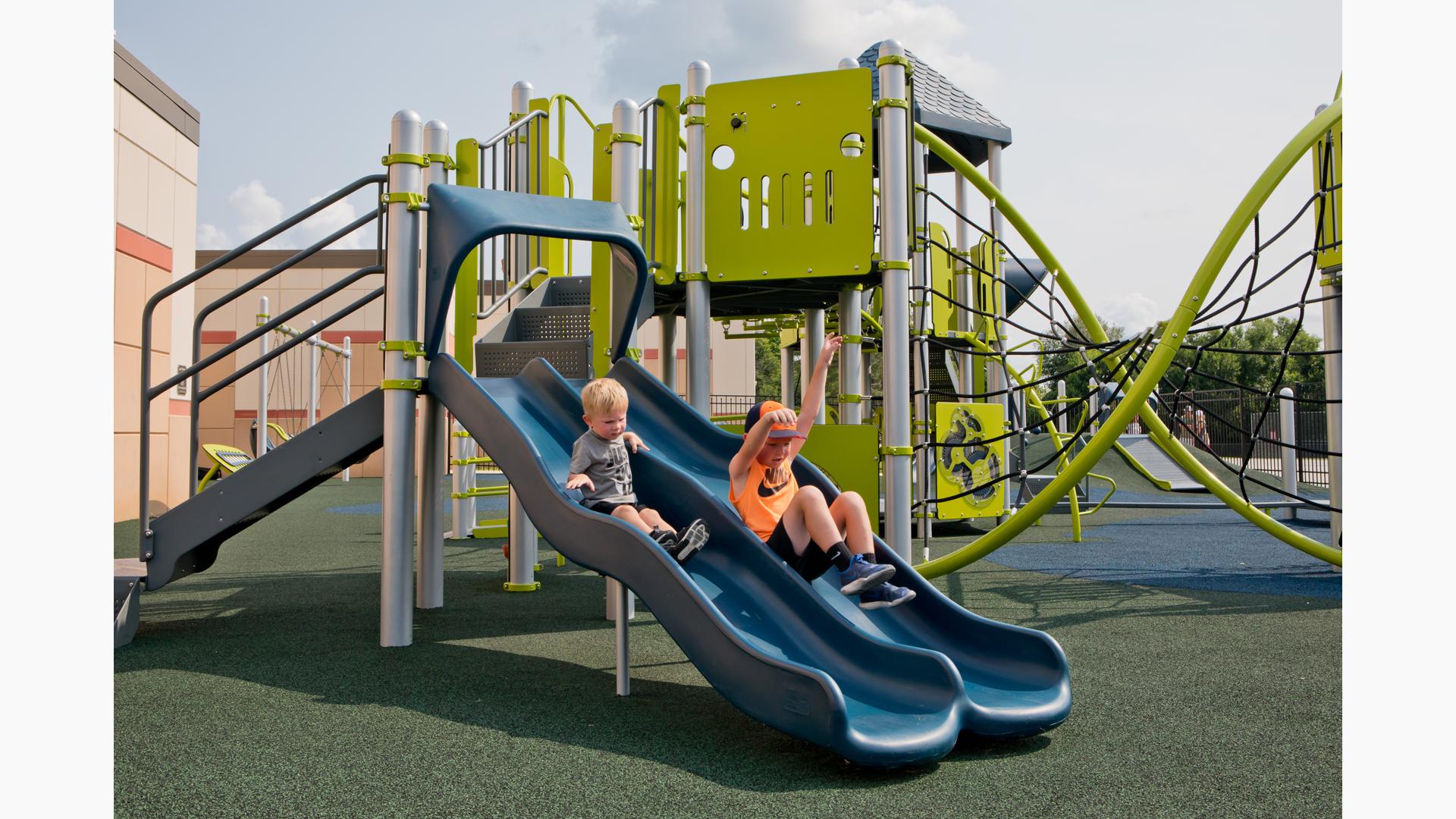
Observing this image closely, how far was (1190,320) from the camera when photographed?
5379 millimetres

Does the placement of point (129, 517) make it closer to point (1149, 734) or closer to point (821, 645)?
point (821, 645)

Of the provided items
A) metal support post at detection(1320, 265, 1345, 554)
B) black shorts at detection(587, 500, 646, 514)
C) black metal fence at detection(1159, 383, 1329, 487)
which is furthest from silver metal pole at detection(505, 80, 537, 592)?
black metal fence at detection(1159, 383, 1329, 487)

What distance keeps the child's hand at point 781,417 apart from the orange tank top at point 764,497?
257mm

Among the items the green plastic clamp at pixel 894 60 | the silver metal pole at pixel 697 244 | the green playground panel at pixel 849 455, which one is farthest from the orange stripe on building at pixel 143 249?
the green plastic clamp at pixel 894 60

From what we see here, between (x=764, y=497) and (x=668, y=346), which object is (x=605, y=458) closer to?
(x=764, y=497)

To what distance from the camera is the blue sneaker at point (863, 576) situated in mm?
3857

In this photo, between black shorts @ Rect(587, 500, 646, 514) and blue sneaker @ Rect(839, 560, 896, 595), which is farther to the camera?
black shorts @ Rect(587, 500, 646, 514)

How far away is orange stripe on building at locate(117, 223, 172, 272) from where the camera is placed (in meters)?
13.3

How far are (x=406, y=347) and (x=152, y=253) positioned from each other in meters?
11.2

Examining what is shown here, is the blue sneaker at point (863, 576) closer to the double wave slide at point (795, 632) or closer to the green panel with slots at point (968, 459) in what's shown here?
the double wave slide at point (795, 632)

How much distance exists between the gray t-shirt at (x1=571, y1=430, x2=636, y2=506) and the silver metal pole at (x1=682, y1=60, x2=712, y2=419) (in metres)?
1.54

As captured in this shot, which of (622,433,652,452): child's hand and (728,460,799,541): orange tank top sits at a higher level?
(622,433,652,452): child's hand

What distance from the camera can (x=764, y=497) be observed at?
14.2ft

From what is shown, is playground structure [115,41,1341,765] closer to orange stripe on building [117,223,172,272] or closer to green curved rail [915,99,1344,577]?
green curved rail [915,99,1344,577]
